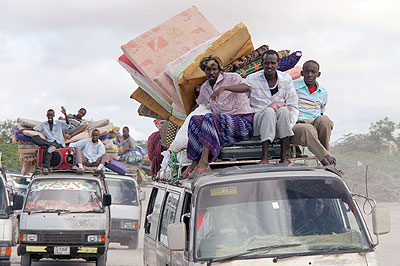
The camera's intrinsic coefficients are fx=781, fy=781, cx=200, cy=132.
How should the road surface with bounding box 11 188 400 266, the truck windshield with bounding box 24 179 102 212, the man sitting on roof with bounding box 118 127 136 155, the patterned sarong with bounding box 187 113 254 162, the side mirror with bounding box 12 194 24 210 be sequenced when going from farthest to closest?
the man sitting on roof with bounding box 118 127 136 155 → the road surface with bounding box 11 188 400 266 → the truck windshield with bounding box 24 179 102 212 → the side mirror with bounding box 12 194 24 210 → the patterned sarong with bounding box 187 113 254 162

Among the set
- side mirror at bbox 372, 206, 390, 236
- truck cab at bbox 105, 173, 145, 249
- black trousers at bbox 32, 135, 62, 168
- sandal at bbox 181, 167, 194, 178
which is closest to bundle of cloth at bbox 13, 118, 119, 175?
black trousers at bbox 32, 135, 62, 168

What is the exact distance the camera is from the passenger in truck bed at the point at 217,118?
7609 mm

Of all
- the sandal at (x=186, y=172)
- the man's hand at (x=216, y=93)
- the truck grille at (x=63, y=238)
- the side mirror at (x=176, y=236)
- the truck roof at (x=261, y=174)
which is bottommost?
the truck grille at (x=63, y=238)

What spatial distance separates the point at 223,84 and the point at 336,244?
2591mm

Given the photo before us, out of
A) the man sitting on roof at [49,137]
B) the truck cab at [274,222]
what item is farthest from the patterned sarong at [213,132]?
the man sitting on roof at [49,137]

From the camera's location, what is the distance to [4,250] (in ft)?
41.0

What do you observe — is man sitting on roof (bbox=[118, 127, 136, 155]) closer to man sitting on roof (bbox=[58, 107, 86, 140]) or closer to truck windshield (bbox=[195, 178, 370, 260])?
man sitting on roof (bbox=[58, 107, 86, 140])

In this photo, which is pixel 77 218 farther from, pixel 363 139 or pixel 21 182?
pixel 363 139

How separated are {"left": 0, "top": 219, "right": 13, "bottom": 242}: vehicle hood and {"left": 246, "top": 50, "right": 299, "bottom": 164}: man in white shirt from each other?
5.77m

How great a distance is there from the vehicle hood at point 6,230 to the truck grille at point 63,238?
7.17 feet

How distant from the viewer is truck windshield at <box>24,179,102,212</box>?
1513 cm

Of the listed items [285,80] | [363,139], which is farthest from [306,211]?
[363,139]

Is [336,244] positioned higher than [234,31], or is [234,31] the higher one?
[234,31]

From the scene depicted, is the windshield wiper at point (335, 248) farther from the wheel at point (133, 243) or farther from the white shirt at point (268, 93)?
the wheel at point (133, 243)
